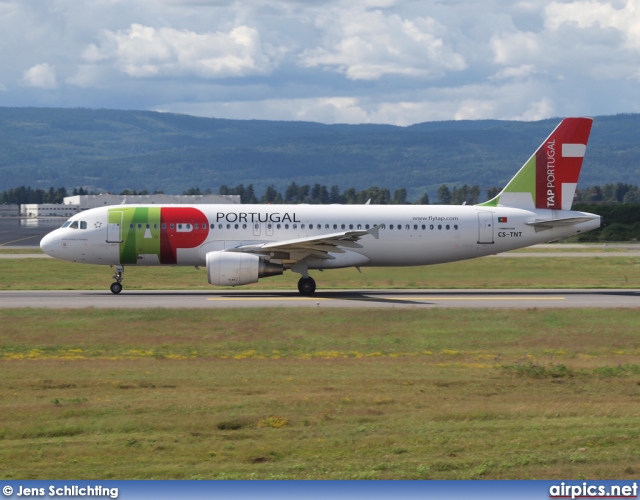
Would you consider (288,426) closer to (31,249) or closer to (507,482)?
(507,482)

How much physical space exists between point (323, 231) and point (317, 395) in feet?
70.2

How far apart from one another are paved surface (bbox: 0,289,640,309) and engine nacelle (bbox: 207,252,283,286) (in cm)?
77

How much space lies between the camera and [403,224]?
136ft

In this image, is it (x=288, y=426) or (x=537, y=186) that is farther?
(x=537, y=186)

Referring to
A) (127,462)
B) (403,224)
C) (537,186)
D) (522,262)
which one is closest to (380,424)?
(127,462)

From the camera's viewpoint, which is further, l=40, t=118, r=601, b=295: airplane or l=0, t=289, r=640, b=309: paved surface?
l=40, t=118, r=601, b=295: airplane

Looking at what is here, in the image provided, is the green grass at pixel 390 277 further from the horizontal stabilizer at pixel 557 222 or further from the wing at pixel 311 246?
the horizontal stabilizer at pixel 557 222

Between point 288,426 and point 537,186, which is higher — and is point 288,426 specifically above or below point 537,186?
below

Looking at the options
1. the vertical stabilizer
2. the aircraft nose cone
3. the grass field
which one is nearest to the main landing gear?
the aircraft nose cone

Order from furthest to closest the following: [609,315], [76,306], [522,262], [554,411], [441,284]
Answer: [522,262]
[441,284]
[76,306]
[609,315]
[554,411]

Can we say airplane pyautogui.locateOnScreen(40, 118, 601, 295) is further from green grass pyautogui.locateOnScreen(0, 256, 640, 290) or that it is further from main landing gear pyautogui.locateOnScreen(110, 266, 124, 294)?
green grass pyautogui.locateOnScreen(0, 256, 640, 290)

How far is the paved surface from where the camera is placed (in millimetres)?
35844

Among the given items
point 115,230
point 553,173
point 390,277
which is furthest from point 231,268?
point 553,173

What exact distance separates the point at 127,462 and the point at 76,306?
2125 cm
